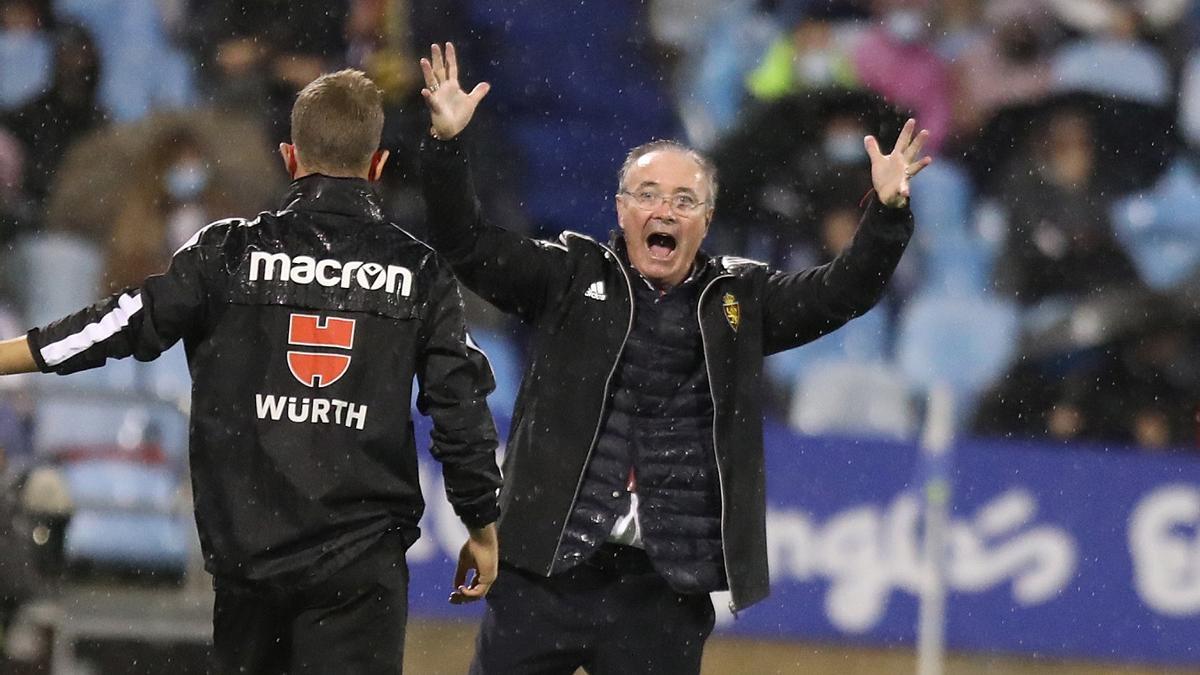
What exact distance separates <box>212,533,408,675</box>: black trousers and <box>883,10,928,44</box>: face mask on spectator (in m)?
7.64

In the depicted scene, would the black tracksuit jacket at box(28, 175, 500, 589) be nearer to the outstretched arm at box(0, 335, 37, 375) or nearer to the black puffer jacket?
the outstretched arm at box(0, 335, 37, 375)

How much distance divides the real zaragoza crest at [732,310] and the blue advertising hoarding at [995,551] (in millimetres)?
3651

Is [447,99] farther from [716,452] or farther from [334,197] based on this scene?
[716,452]

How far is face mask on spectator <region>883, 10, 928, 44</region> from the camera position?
10945 millimetres

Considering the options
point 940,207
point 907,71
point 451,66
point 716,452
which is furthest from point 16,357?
point 907,71

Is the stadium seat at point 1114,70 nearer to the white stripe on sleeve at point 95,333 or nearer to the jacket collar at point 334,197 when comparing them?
the jacket collar at point 334,197

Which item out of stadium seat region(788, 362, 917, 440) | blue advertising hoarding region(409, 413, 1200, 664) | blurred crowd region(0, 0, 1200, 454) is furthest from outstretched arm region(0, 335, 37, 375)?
stadium seat region(788, 362, 917, 440)

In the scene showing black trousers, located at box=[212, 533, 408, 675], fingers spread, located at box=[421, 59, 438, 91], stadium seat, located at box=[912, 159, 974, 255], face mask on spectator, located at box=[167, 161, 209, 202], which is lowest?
black trousers, located at box=[212, 533, 408, 675]

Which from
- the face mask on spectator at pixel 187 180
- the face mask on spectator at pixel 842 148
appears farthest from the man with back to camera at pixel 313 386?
the face mask on spectator at pixel 842 148

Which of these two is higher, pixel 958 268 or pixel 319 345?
pixel 958 268

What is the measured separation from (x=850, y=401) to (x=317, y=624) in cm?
613

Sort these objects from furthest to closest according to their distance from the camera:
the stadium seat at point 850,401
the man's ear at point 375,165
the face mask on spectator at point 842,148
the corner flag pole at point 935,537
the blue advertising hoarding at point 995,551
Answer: the face mask on spectator at point 842,148 < the stadium seat at point 850,401 < the blue advertising hoarding at point 995,551 < the corner flag pole at point 935,537 < the man's ear at point 375,165

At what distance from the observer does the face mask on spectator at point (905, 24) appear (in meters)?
10.9

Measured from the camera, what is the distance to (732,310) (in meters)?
4.64
